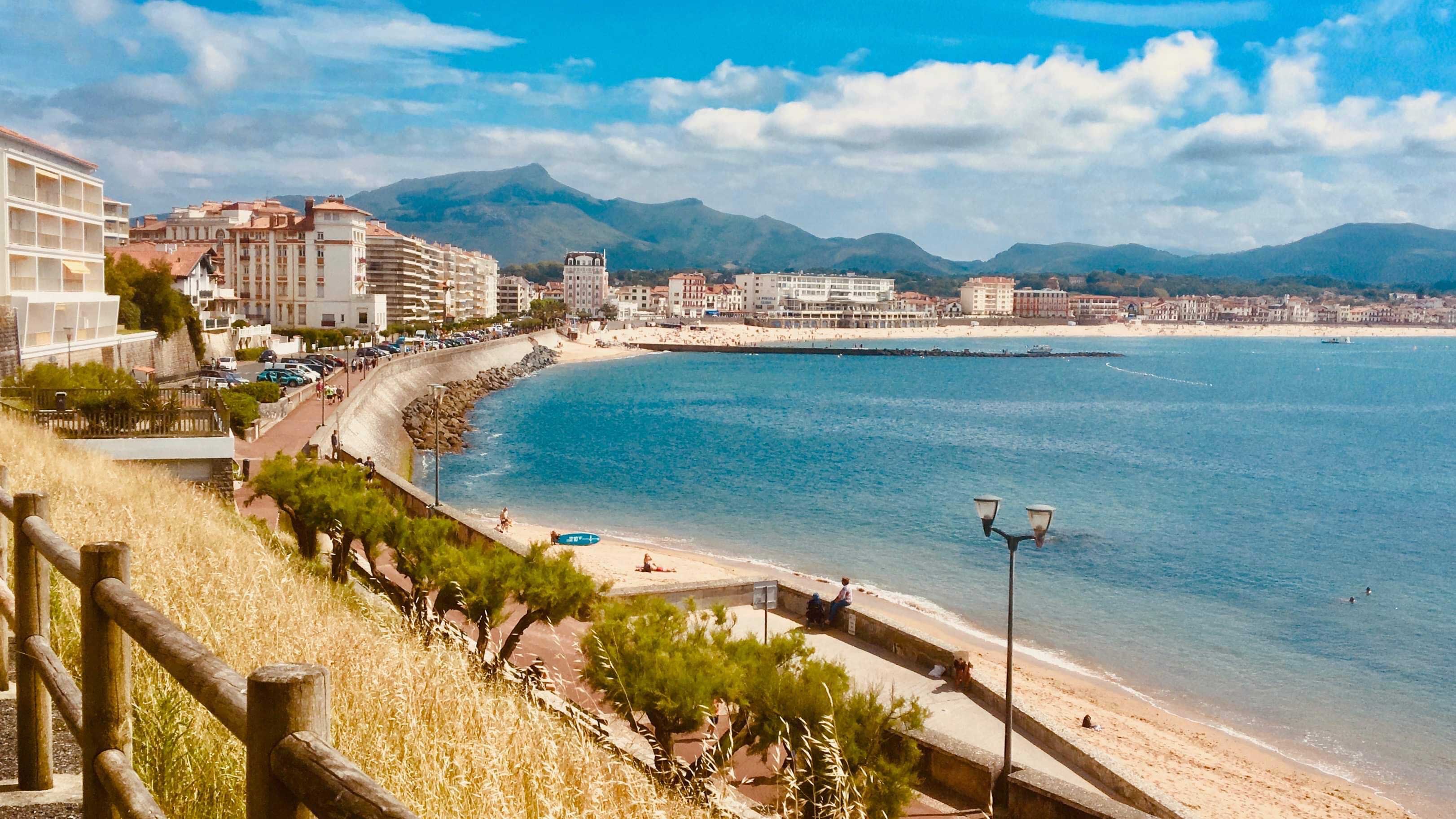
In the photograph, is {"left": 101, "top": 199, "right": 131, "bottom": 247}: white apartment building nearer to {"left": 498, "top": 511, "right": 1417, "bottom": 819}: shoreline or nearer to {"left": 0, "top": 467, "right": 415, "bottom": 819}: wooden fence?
{"left": 498, "top": 511, "right": 1417, "bottom": 819}: shoreline

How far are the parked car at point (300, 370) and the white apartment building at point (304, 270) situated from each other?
Answer: 40.9 meters

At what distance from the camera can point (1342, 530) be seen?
38.1 metres

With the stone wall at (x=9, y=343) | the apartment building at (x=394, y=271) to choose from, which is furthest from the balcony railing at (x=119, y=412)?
the apartment building at (x=394, y=271)

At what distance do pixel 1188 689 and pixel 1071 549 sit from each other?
11405 mm

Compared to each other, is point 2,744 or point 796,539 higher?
point 2,744

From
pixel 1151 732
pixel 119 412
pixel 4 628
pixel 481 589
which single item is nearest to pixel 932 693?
pixel 1151 732

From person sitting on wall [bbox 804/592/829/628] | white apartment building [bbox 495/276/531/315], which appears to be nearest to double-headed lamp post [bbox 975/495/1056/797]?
person sitting on wall [bbox 804/592/829/628]

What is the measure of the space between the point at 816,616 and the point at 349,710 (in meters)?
15.3

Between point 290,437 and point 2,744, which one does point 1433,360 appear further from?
point 2,744

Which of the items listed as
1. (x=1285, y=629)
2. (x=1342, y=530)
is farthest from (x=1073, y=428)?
(x=1285, y=629)

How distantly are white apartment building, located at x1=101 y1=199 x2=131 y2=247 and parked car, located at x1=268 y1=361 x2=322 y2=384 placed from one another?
33401 millimetres

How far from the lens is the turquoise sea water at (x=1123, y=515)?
72.6 ft

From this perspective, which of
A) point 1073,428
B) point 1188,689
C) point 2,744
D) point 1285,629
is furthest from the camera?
point 1073,428

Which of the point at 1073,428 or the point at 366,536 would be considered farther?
the point at 1073,428
